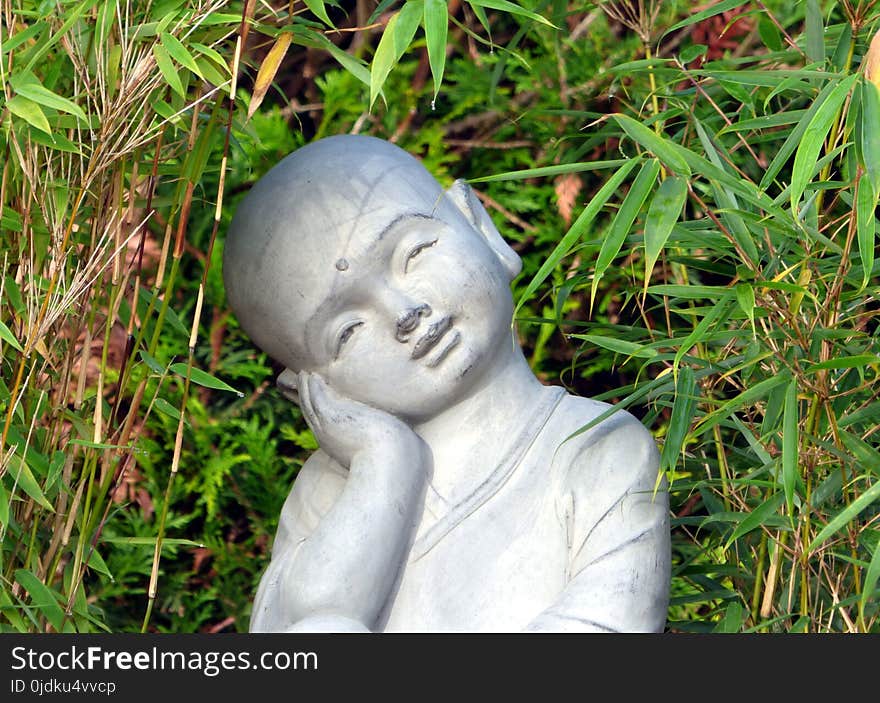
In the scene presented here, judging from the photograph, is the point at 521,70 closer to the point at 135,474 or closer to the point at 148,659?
the point at 135,474

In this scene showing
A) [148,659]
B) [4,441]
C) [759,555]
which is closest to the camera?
[148,659]

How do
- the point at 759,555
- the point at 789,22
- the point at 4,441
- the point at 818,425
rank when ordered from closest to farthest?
the point at 4,441 → the point at 818,425 → the point at 759,555 → the point at 789,22

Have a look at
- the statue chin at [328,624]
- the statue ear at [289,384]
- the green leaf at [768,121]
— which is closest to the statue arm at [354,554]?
the statue chin at [328,624]

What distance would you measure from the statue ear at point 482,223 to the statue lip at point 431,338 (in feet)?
0.67

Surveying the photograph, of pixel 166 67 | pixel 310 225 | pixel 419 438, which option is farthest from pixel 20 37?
pixel 419 438

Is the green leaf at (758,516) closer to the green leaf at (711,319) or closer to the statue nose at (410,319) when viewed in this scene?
the green leaf at (711,319)

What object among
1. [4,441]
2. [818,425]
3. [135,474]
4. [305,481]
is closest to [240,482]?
[135,474]

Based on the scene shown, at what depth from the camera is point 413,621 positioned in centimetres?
246

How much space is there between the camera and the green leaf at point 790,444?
231 centimetres

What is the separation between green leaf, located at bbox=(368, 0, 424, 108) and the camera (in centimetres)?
230

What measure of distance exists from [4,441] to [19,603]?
316 mm

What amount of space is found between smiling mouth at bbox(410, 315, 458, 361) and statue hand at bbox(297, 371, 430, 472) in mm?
120

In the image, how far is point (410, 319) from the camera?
2486 mm

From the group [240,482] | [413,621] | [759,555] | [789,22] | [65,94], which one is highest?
[65,94]
